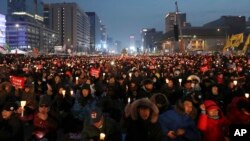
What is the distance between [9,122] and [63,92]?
4406 mm

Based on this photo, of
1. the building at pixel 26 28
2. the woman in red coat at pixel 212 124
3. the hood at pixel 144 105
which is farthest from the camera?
the building at pixel 26 28

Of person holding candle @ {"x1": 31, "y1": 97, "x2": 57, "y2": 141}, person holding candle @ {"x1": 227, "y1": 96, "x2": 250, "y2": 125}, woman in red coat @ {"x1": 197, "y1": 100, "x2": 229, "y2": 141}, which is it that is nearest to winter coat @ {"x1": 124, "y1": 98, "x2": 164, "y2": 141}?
woman in red coat @ {"x1": 197, "y1": 100, "x2": 229, "y2": 141}

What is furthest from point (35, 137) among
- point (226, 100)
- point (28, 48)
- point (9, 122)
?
point (28, 48)

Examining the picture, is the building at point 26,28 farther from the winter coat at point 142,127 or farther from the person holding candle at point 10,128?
the winter coat at point 142,127

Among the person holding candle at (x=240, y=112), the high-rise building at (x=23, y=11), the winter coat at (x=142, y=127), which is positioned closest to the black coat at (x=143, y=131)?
the winter coat at (x=142, y=127)

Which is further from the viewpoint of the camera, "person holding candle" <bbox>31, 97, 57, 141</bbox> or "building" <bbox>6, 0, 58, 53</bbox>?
"building" <bbox>6, 0, 58, 53</bbox>

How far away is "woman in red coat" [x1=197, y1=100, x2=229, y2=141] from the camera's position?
21.1ft

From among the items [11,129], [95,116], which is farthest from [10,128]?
[95,116]

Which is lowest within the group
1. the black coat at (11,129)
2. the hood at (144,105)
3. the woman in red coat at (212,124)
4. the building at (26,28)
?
the black coat at (11,129)

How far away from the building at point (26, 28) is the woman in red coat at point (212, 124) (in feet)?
498

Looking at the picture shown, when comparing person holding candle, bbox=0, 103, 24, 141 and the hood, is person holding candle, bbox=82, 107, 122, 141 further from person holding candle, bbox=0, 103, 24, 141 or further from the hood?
person holding candle, bbox=0, 103, 24, 141

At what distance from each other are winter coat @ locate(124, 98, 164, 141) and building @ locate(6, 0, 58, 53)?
152 meters

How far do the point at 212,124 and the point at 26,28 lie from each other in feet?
527

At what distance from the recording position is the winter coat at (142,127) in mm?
5465
